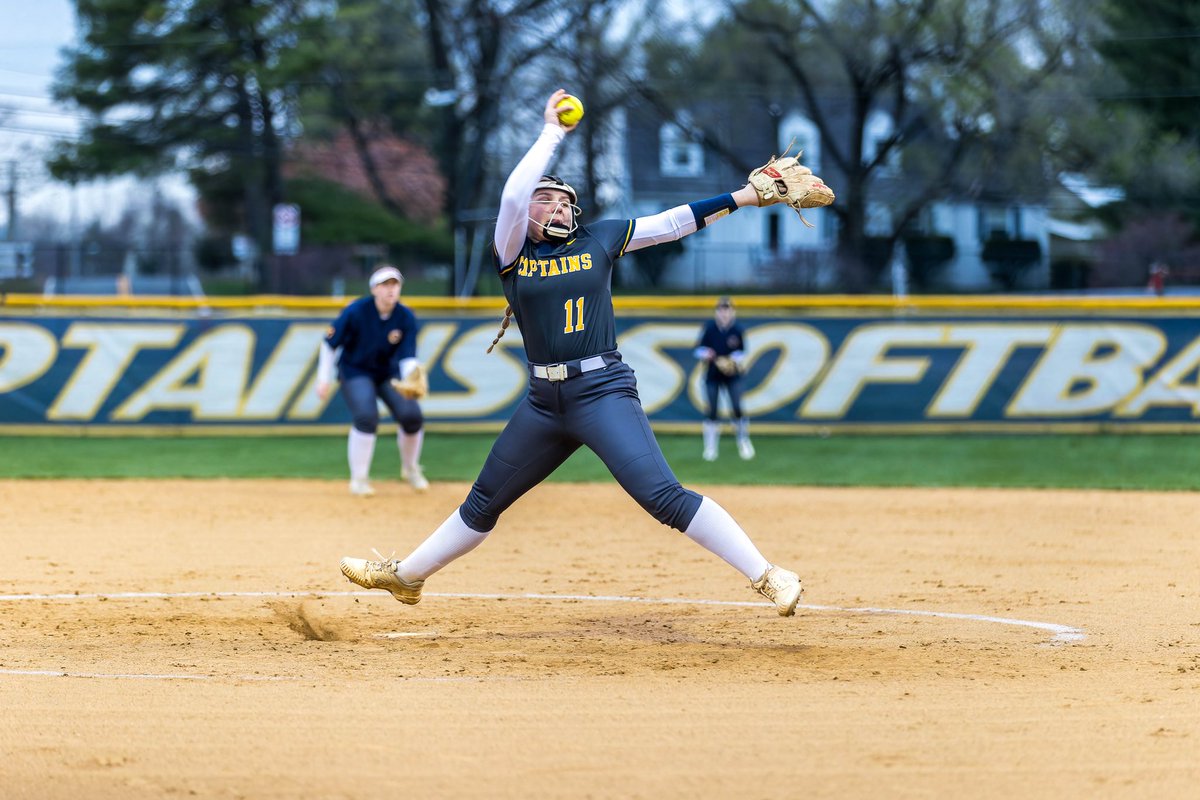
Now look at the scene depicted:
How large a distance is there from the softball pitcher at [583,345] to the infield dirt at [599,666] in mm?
724

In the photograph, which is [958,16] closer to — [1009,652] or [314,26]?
[314,26]

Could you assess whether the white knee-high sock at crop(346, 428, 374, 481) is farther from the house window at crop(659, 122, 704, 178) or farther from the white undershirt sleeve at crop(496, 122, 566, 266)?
the house window at crop(659, 122, 704, 178)

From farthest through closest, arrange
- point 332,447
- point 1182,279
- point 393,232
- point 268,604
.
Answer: point 393,232
point 1182,279
point 332,447
point 268,604

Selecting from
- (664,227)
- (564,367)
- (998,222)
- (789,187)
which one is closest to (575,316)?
(564,367)

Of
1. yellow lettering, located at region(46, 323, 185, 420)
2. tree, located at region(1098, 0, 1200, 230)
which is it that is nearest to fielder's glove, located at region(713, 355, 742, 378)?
yellow lettering, located at region(46, 323, 185, 420)

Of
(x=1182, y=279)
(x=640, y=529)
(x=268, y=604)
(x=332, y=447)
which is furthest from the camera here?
(x=1182, y=279)

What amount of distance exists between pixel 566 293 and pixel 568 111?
831 millimetres

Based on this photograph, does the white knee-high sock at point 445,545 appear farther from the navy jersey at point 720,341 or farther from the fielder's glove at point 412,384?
the navy jersey at point 720,341

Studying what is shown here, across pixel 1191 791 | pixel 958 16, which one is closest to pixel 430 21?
pixel 958 16

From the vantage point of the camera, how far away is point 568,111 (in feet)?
21.4

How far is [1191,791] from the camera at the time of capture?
4555mm

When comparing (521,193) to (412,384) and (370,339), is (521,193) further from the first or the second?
(370,339)

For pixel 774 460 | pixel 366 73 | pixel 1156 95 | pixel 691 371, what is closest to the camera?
pixel 774 460

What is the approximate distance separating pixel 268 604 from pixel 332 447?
10.8 metres
